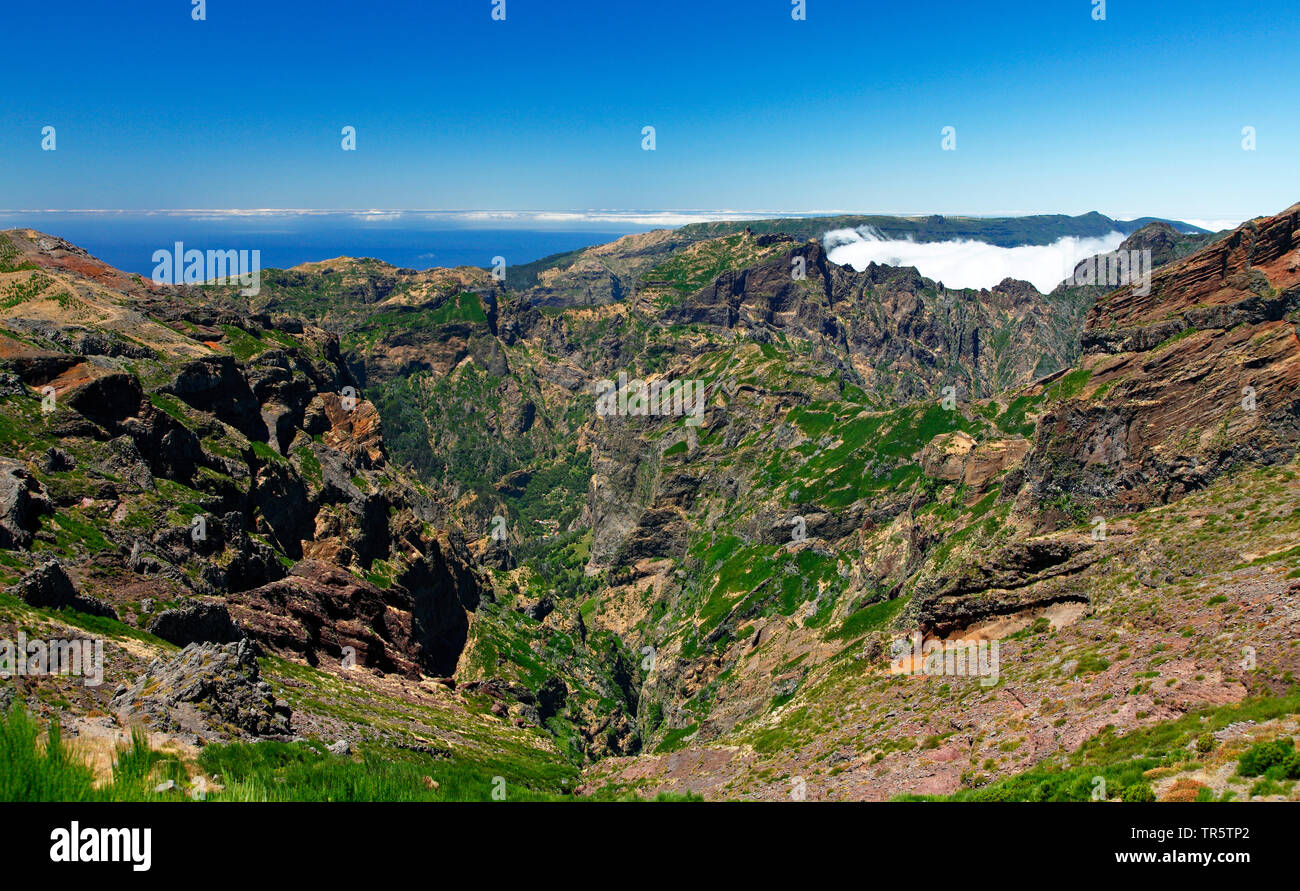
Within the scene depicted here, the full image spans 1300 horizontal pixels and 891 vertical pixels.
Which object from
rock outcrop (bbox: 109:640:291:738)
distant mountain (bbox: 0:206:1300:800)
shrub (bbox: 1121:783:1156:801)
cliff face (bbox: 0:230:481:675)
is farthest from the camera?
cliff face (bbox: 0:230:481:675)

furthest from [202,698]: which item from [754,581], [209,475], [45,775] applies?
[754,581]

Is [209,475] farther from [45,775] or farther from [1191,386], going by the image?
[1191,386]

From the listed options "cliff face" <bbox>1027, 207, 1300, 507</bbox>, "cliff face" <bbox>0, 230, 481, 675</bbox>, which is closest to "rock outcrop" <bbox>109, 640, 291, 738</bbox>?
"cliff face" <bbox>0, 230, 481, 675</bbox>

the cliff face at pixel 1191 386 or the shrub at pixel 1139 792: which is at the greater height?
the cliff face at pixel 1191 386

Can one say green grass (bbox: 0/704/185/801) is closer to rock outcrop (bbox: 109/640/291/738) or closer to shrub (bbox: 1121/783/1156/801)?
rock outcrop (bbox: 109/640/291/738)

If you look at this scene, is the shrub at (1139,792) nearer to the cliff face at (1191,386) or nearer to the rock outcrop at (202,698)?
the rock outcrop at (202,698)

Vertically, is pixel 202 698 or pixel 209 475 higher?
pixel 209 475

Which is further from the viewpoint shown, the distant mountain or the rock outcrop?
the distant mountain

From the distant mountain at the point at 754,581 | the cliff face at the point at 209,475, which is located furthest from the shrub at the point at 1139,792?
the cliff face at the point at 209,475

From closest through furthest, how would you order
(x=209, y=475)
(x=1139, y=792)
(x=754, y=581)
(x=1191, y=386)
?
(x=1139, y=792) < (x=1191, y=386) < (x=209, y=475) < (x=754, y=581)

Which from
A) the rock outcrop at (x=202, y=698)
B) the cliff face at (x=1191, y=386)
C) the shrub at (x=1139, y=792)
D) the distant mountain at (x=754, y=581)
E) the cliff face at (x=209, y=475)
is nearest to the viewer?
the shrub at (x=1139, y=792)

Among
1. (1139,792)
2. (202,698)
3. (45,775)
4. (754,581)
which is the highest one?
(45,775)
